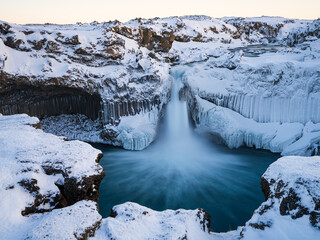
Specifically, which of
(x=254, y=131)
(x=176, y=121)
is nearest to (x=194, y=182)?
(x=254, y=131)

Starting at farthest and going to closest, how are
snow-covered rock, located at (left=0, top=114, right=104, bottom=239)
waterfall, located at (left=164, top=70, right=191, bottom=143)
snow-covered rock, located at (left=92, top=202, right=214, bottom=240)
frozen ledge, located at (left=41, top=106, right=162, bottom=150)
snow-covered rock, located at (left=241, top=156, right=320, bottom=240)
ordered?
1. waterfall, located at (left=164, top=70, right=191, bottom=143)
2. frozen ledge, located at (left=41, top=106, right=162, bottom=150)
3. snow-covered rock, located at (left=0, top=114, right=104, bottom=239)
4. snow-covered rock, located at (left=92, top=202, right=214, bottom=240)
5. snow-covered rock, located at (left=241, top=156, right=320, bottom=240)

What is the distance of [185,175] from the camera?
35.4 feet

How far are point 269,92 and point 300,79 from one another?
174cm

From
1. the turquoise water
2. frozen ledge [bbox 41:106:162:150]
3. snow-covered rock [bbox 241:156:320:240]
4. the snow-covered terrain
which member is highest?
the snow-covered terrain

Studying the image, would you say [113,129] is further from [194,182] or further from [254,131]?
[254,131]

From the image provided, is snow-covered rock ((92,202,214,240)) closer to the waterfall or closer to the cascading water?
the cascading water

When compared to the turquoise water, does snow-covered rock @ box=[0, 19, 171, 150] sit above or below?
above

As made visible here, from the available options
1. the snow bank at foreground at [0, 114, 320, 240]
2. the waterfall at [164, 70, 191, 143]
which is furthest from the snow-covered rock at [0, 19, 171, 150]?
the snow bank at foreground at [0, 114, 320, 240]

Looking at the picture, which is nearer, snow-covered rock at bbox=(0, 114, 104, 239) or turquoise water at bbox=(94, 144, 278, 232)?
snow-covered rock at bbox=(0, 114, 104, 239)

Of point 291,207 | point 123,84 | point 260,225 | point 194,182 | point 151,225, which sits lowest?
point 194,182

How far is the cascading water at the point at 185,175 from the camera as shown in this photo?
8797mm

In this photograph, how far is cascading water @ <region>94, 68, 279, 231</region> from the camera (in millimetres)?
8797

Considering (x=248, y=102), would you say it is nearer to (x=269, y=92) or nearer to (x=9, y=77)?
(x=269, y=92)

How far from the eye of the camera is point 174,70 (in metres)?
17.5
